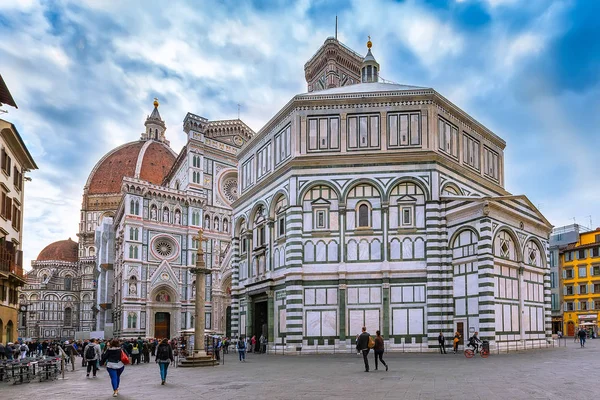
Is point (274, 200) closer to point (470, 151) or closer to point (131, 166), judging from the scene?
point (470, 151)

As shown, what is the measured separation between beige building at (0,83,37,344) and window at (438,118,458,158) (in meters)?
23.4

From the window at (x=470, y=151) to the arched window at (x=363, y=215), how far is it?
7.73 metres

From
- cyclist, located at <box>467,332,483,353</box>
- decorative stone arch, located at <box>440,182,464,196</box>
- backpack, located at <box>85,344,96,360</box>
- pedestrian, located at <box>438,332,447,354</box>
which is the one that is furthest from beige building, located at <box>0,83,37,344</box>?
cyclist, located at <box>467,332,483,353</box>

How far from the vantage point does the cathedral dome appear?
395ft

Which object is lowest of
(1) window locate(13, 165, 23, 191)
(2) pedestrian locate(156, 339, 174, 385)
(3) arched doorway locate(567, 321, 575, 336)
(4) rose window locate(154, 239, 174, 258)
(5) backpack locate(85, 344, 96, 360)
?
(3) arched doorway locate(567, 321, 575, 336)

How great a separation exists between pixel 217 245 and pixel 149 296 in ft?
36.9

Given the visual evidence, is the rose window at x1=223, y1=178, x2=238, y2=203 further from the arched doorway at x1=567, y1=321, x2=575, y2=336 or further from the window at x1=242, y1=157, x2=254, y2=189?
the arched doorway at x1=567, y1=321, x2=575, y2=336

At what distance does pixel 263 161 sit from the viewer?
130 ft

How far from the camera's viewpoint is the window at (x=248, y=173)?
41656 mm

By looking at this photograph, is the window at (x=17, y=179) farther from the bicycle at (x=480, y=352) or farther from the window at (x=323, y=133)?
the bicycle at (x=480, y=352)

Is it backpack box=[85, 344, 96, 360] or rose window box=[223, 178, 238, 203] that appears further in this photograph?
rose window box=[223, 178, 238, 203]

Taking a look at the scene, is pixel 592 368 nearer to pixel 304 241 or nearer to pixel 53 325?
pixel 304 241

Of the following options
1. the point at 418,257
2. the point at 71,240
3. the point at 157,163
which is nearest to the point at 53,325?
the point at 71,240

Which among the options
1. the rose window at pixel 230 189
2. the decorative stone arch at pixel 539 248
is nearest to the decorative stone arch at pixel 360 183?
the decorative stone arch at pixel 539 248
